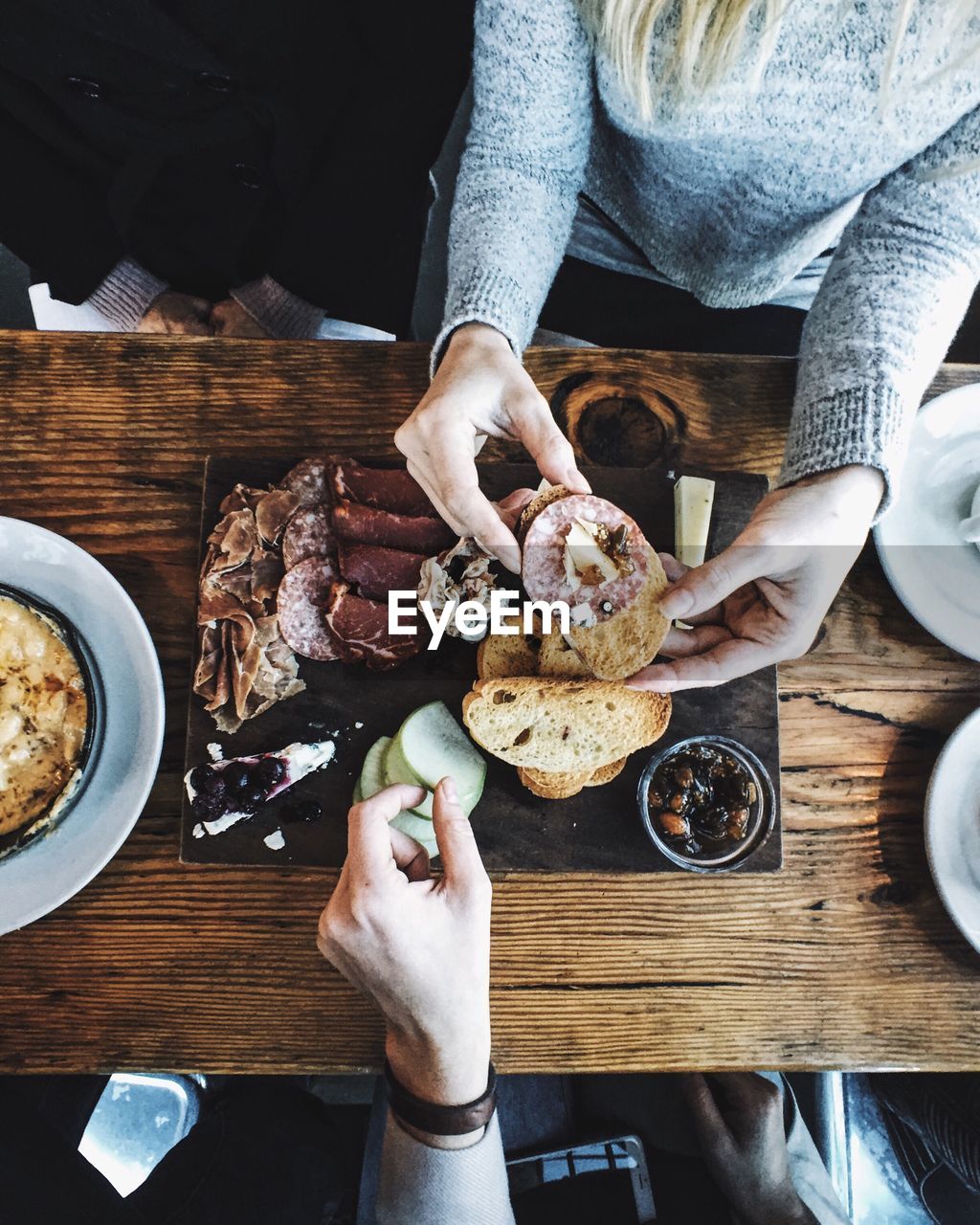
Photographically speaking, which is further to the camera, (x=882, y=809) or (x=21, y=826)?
(x=882, y=809)

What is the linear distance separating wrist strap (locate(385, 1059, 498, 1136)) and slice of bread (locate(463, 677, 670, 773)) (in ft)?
1.52

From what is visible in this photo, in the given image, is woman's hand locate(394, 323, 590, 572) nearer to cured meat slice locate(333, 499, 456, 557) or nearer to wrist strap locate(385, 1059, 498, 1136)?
cured meat slice locate(333, 499, 456, 557)

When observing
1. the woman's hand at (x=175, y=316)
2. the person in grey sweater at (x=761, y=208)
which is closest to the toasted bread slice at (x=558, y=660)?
the person in grey sweater at (x=761, y=208)

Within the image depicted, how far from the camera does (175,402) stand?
51.1 inches

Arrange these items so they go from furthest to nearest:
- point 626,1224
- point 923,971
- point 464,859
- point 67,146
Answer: point 626,1224
point 67,146
point 923,971
point 464,859

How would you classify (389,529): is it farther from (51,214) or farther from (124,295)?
(51,214)

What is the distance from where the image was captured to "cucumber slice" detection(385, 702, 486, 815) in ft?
3.95

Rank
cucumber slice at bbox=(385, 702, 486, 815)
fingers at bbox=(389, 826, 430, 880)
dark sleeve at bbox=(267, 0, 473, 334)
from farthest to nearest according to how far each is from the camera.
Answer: dark sleeve at bbox=(267, 0, 473, 334)
cucumber slice at bbox=(385, 702, 486, 815)
fingers at bbox=(389, 826, 430, 880)

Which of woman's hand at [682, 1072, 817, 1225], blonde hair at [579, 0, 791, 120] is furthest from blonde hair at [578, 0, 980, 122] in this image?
woman's hand at [682, 1072, 817, 1225]

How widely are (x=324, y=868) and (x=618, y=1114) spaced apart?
2.95 ft

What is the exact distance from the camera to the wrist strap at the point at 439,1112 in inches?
43.4

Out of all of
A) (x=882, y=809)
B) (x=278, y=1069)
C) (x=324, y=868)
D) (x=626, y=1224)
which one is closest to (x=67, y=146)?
(x=324, y=868)

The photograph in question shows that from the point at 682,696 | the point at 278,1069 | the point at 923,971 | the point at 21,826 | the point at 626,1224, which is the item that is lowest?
the point at 626,1224

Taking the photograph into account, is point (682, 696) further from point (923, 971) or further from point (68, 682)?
point (68, 682)
